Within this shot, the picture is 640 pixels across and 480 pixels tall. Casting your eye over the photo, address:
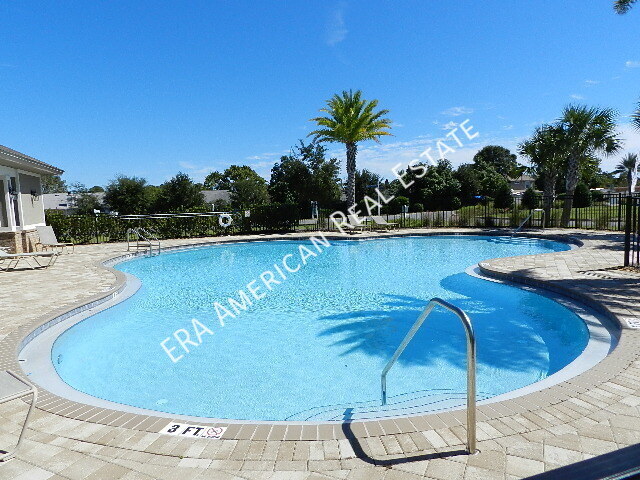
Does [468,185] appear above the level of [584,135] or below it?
below

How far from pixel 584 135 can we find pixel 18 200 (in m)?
23.6

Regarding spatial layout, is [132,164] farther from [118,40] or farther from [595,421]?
[595,421]

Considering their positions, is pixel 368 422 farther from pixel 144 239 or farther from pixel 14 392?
pixel 144 239

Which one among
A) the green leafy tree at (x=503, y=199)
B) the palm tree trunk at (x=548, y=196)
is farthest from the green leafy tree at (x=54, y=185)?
the palm tree trunk at (x=548, y=196)

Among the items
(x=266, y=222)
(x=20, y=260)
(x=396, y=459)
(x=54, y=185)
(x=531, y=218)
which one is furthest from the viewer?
(x=54, y=185)

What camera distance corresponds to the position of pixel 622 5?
526 inches

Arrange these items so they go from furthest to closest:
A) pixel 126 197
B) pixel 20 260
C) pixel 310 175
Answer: pixel 126 197 < pixel 310 175 < pixel 20 260

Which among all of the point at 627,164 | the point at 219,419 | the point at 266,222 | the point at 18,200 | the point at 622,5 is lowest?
the point at 219,419

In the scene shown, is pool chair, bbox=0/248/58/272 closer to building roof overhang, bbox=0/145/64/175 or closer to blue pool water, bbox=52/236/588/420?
building roof overhang, bbox=0/145/64/175

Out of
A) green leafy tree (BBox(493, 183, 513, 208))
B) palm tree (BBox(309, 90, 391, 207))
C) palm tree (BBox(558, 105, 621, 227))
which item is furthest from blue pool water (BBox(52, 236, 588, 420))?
green leafy tree (BBox(493, 183, 513, 208))

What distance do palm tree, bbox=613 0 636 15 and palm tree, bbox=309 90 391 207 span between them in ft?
37.4

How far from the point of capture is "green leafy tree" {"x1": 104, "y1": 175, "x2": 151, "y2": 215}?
34.4 metres

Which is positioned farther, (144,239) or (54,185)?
(54,185)

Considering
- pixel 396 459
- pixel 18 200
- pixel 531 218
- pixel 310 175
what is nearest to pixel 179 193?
pixel 310 175
